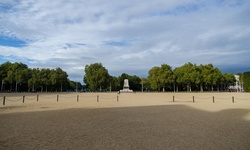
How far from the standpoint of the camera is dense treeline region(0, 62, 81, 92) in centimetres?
7050

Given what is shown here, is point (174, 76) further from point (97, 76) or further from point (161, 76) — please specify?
point (97, 76)

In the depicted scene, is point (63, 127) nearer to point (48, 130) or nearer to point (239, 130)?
point (48, 130)

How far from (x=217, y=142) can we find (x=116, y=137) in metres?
3.54

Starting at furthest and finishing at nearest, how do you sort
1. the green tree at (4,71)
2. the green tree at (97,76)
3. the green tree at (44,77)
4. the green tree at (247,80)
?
the green tree at (97,76)
the green tree at (44,77)
the green tree at (4,71)
the green tree at (247,80)

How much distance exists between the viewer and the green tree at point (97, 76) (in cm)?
8244

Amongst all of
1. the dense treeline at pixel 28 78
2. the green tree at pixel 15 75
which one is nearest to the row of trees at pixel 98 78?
the dense treeline at pixel 28 78

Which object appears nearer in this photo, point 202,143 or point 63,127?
point 202,143

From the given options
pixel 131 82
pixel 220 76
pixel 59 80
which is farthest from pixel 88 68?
pixel 220 76

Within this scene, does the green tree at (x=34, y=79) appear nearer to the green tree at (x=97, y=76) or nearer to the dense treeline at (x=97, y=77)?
the dense treeline at (x=97, y=77)

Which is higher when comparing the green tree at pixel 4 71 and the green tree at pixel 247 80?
the green tree at pixel 4 71

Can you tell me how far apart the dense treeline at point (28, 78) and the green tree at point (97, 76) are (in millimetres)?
11016

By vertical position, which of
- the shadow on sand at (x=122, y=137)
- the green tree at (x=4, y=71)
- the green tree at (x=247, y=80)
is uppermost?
the green tree at (x=4, y=71)

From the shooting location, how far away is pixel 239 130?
8664mm

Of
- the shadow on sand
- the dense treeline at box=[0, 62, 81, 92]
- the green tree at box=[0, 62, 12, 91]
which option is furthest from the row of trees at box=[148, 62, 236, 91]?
the shadow on sand
